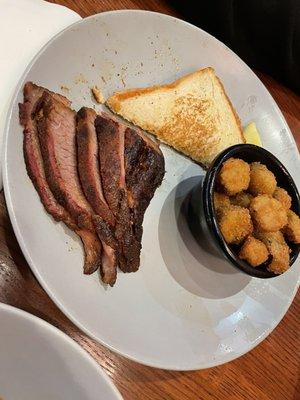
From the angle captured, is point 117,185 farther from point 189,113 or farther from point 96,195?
point 189,113

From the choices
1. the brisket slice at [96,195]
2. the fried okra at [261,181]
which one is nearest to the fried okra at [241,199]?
the fried okra at [261,181]

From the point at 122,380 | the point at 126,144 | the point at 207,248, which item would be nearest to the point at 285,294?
the point at 207,248

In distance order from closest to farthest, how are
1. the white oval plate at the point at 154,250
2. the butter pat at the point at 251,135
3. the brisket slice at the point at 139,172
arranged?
1. the white oval plate at the point at 154,250
2. the brisket slice at the point at 139,172
3. the butter pat at the point at 251,135

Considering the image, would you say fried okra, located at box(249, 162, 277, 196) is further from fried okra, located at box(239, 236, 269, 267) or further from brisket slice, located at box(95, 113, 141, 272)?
brisket slice, located at box(95, 113, 141, 272)

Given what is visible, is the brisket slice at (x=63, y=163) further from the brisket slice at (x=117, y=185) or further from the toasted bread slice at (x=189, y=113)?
the toasted bread slice at (x=189, y=113)

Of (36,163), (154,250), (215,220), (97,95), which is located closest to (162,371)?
(154,250)

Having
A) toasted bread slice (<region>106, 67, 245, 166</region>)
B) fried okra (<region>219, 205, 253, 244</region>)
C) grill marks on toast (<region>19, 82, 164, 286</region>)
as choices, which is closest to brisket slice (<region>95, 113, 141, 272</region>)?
grill marks on toast (<region>19, 82, 164, 286</region>)
